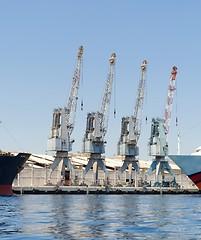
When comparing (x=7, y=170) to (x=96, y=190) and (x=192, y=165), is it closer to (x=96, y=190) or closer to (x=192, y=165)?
(x=192, y=165)

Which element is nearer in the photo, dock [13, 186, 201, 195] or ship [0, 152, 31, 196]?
ship [0, 152, 31, 196]

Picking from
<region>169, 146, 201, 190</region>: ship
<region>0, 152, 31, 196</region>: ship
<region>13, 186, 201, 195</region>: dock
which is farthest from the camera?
<region>13, 186, 201, 195</region>: dock

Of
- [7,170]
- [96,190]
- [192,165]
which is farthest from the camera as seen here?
[96,190]

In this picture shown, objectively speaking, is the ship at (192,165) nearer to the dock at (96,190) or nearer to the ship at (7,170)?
the dock at (96,190)

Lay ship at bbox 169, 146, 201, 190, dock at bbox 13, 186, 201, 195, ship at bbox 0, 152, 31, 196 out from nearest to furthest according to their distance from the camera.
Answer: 1. ship at bbox 0, 152, 31, 196
2. ship at bbox 169, 146, 201, 190
3. dock at bbox 13, 186, 201, 195

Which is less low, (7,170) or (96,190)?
(7,170)

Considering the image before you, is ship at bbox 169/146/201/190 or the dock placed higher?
ship at bbox 169/146/201/190

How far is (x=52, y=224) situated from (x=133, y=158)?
138m

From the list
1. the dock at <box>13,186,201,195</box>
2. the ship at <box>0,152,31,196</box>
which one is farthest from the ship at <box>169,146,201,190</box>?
the ship at <box>0,152,31,196</box>

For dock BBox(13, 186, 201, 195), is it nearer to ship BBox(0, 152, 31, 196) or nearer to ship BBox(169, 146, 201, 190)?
ship BBox(0, 152, 31, 196)

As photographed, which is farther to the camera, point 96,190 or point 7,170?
point 96,190

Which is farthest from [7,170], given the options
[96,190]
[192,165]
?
[96,190]

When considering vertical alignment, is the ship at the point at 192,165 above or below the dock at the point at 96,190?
above

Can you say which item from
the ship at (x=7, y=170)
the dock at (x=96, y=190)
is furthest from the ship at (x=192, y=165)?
the ship at (x=7, y=170)
